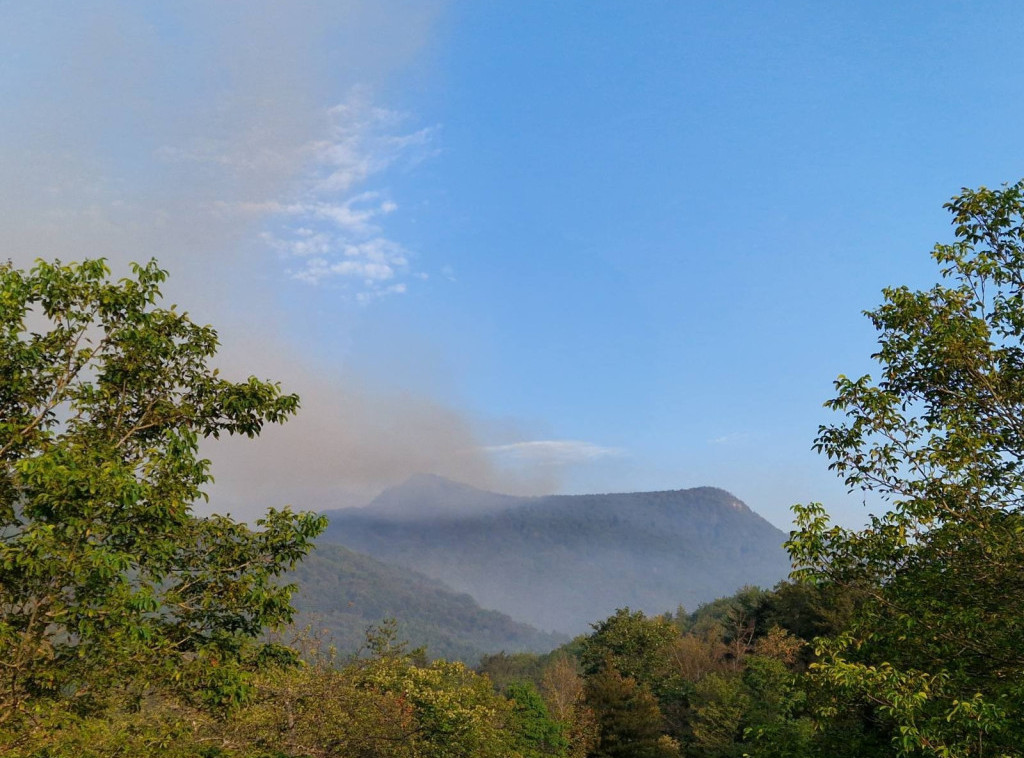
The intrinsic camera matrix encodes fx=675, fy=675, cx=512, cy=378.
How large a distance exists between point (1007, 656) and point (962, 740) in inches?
77.7

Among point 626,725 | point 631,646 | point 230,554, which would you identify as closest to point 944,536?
point 230,554

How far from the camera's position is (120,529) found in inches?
406

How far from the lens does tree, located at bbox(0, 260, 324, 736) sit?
9930 mm

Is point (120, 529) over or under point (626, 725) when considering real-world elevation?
over

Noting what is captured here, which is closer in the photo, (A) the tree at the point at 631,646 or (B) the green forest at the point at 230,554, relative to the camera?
(B) the green forest at the point at 230,554

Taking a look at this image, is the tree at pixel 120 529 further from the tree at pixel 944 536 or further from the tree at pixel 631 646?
the tree at pixel 631 646

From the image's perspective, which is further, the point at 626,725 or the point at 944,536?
the point at 626,725

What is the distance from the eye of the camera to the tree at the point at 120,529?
993cm

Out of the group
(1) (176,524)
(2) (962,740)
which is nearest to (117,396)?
(1) (176,524)

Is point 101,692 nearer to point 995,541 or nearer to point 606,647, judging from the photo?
point 995,541

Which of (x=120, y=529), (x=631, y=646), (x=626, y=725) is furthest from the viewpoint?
(x=631, y=646)

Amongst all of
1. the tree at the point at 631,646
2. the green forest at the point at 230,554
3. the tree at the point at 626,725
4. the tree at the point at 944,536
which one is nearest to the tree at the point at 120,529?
the green forest at the point at 230,554

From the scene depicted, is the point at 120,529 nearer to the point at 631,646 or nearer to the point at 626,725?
the point at 626,725

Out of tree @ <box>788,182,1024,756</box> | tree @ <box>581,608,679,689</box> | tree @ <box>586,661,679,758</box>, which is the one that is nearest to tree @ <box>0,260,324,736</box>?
tree @ <box>788,182,1024,756</box>
